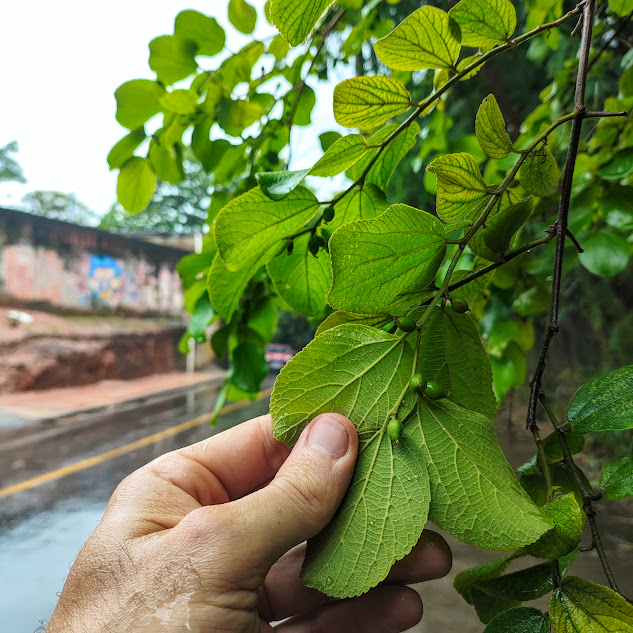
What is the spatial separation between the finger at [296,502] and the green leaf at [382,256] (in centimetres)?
6

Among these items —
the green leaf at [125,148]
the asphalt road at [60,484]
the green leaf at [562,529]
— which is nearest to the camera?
the green leaf at [562,529]

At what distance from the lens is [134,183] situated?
0.54 meters

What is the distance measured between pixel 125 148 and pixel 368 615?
503 mm

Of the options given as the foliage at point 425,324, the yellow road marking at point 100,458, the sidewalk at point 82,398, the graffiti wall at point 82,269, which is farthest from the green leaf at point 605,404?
the graffiti wall at point 82,269

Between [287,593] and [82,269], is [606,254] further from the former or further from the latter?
[82,269]

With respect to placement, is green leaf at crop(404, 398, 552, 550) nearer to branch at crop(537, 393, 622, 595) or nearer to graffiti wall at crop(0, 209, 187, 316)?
branch at crop(537, 393, 622, 595)

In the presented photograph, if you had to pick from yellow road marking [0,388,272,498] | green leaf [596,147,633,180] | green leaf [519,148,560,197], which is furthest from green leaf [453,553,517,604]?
yellow road marking [0,388,272,498]

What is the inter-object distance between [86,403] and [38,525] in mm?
1721

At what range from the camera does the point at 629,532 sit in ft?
4.56

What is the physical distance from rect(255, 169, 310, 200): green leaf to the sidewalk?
9.72ft

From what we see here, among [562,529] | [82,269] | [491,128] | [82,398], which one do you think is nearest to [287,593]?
[562,529]

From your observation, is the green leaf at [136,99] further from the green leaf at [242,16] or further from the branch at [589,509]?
the branch at [589,509]

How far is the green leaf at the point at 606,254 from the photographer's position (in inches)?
16.4

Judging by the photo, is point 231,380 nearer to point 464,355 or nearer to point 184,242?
point 464,355
